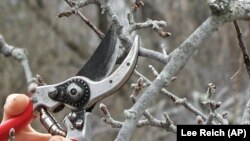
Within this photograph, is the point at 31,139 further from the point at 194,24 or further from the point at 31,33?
the point at 31,33

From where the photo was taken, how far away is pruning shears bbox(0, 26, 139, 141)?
184 cm

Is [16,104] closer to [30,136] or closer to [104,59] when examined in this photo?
[30,136]

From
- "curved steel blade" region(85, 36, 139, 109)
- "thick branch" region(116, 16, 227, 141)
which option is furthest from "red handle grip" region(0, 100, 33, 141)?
"thick branch" region(116, 16, 227, 141)

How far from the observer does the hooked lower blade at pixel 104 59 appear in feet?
6.10

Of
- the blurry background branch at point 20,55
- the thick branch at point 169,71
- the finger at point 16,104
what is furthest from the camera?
the finger at point 16,104

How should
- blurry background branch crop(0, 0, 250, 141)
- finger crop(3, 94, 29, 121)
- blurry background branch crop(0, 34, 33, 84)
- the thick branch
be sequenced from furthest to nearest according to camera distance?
blurry background branch crop(0, 0, 250, 141), finger crop(3, 94, 29, 121), the thick branch, blurry background branch crop(0, 34, 33, 84)

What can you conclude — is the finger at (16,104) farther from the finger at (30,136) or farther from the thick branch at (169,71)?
the thick branch at (169,71)

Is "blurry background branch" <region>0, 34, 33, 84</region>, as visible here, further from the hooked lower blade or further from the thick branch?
the hooked lower blade

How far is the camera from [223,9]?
1.58 metres

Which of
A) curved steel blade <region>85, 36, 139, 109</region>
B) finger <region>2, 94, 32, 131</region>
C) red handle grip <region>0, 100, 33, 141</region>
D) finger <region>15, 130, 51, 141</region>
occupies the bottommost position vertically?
finger <region>15, 130, 51, 141</region>

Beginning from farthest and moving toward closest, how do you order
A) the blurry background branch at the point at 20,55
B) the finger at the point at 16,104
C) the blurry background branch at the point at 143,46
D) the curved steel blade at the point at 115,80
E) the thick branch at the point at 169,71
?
1. the blurry background branch at the point at 143,46
2. the finger at the point at 16,104
3. the curved steel blade at the point at 115,80
4. the thick branch at the point at 169,71
5. the blurry background branch at the point at 20,55

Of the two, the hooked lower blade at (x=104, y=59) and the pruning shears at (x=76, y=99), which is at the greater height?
the hooked lower blade at (x=104, y=59)

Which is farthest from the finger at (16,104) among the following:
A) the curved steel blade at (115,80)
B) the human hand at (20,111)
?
the curved steel blade at (115,80)

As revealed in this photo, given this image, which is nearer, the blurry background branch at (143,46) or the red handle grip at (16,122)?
the red handle grip at (16,122)
